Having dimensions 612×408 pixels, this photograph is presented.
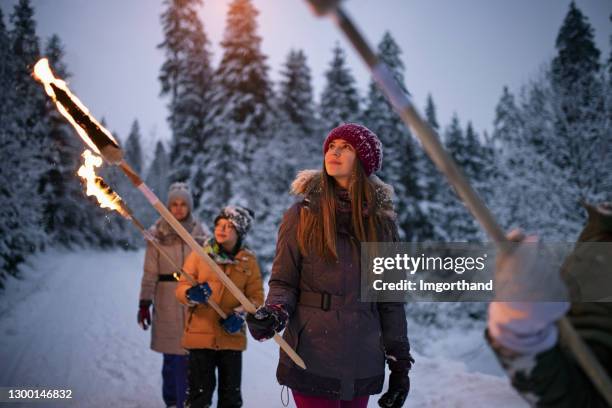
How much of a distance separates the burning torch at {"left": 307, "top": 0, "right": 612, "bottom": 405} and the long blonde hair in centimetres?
179

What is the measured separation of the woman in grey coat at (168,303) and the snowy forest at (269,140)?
11.9 metres

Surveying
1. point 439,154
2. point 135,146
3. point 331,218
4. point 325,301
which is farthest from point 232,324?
point 135,146

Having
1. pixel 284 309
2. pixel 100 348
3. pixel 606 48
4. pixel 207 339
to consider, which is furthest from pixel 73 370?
pixel 606 48

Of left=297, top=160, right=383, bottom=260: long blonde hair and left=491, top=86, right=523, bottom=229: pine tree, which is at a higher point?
left=491, top=86, right=523, bottom=229: pine tree

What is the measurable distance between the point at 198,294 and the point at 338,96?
23.4 meters

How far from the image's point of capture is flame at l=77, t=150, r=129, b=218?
11.1 feet

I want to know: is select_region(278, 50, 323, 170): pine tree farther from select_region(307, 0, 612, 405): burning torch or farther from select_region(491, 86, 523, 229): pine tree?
select_region(307, 0, 612, 405): burning torch

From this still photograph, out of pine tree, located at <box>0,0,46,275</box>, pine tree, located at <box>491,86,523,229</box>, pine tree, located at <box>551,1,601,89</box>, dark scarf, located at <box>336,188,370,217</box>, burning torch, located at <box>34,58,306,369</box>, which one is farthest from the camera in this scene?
pine tree, located at <box>491,86,523,229</box>

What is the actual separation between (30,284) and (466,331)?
68.5 ft

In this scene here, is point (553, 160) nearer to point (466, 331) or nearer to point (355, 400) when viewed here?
point (466, 331)

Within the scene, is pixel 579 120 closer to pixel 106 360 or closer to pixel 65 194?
pixel 106 360

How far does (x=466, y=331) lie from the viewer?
24.6m

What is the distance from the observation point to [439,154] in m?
1.17

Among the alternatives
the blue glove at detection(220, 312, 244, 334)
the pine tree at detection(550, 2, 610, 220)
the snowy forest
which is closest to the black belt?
the blue glove at detection(220, 312, 244, 334)
